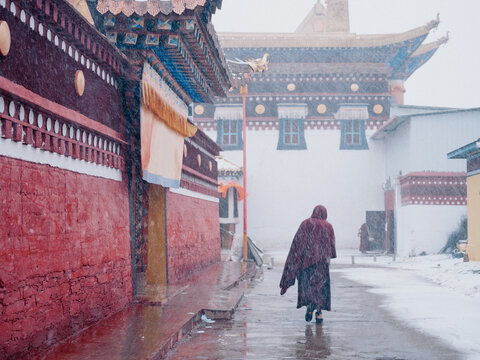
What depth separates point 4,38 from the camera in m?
4.93

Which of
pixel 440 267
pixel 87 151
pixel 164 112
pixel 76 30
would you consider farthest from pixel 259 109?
pixel 76 30

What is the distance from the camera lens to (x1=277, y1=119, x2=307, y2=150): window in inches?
1127

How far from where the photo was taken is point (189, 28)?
886cm

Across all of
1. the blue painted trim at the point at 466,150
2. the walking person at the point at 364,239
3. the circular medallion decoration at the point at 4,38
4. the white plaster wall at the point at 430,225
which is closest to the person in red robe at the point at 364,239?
the walking person at the point at 364,239

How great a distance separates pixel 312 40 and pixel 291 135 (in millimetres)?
4353

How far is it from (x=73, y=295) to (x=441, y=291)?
8473mm

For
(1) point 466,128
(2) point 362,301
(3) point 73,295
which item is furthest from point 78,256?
(1) point 466,128

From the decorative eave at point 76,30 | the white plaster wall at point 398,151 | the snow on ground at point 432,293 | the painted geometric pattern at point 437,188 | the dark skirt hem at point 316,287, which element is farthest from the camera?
the white plaster wall at point 398,151

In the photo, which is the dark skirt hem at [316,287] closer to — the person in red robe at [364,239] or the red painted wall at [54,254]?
the red painted wall at [54,254]

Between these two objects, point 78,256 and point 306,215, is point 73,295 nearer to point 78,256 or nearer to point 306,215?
point 78,256

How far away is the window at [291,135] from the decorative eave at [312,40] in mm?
3436

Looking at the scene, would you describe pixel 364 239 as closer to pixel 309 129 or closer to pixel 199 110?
pixel 309 129

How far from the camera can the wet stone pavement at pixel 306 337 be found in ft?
20.5

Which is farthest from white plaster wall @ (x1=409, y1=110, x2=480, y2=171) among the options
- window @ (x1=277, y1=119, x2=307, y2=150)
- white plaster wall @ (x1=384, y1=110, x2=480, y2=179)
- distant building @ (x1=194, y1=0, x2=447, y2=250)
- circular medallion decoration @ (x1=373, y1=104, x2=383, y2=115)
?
window @ (x1=277, y1=119, x2=307, y2=150)
